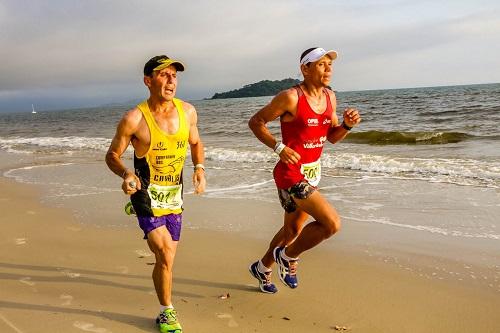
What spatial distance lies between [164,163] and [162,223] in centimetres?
44

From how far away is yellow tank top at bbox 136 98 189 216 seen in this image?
336 cm

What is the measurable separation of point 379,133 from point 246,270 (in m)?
16.7

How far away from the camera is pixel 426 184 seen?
891cm

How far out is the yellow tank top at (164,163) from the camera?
3355 mm

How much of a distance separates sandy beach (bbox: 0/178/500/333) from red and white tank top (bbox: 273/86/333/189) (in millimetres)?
1060

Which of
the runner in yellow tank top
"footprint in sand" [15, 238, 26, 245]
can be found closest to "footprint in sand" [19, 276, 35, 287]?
"footprint in sand" [15, 238, 26, 245]

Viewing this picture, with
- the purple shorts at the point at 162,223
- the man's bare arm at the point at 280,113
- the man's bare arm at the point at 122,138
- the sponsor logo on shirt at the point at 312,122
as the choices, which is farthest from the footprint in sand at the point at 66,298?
the sponsor logo on shirt at the point at 312,122

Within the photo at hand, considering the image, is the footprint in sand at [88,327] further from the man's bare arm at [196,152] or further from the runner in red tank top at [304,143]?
the runner in red tank top at [304,143]

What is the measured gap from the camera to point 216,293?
14.0ft

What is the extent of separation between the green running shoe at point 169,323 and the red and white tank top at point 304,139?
4.39 ft

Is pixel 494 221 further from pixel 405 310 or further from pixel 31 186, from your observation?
pixel 31 186

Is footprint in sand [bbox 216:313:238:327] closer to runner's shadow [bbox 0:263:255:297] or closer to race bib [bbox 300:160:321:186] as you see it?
runner's shadow [bbox 0:263:255:297]

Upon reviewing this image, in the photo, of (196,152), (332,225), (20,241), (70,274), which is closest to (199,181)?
(196,152)

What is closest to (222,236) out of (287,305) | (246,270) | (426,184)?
(246,270)
